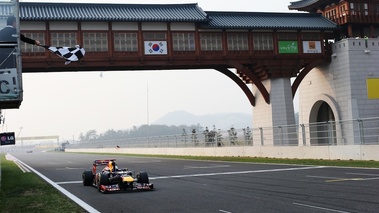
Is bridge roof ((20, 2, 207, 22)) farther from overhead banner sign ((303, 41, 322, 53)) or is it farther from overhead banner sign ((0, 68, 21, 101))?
overhead banner sign ((0, 68, 21, 101))

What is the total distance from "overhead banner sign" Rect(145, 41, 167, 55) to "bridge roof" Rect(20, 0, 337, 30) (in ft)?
5.43

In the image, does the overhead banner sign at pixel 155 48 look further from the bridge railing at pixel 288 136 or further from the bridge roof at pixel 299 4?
the bridge roof at pixel 299 4

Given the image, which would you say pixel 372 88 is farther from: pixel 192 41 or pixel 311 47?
pixel 192 41

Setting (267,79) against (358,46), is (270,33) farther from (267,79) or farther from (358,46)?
(358,46)

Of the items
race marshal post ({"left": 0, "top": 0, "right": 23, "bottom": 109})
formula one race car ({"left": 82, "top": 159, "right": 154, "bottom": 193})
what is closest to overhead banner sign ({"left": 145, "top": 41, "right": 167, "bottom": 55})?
formula one race car ({"left": 82, "top": 159, "right": 154, "bottom": 193})

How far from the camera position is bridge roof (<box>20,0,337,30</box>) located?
32875 mm

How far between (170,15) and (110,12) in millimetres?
4421

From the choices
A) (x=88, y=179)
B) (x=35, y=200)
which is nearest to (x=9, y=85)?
(x=35, y=200)

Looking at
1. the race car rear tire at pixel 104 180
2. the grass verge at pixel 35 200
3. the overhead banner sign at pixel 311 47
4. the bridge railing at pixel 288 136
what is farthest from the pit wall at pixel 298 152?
the grass verge at pixel 35 200

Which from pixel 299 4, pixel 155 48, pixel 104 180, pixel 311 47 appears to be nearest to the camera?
pixel 104 180

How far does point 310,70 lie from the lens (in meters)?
37.8

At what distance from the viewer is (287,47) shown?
3712 cm

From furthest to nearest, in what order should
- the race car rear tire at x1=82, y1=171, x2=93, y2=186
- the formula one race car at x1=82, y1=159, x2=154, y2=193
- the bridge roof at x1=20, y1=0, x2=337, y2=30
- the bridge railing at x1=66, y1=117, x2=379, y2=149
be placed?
the bridge roof at x1=20, y1=0, x2=337, y2=30
the bridge railing at x1=66, y1=117, x2=379, y2=149
the race car rear tire at x1=82, y1=171, x2=93, y2=186
the formula one race car at x1=82, y1=159, x2=154, y2=193

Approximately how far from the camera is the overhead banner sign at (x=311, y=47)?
1468 inches
